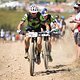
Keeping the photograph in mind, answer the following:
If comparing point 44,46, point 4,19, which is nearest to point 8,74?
point 44,46

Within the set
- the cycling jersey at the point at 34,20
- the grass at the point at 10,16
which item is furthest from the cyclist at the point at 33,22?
the grass at the point at 10,16

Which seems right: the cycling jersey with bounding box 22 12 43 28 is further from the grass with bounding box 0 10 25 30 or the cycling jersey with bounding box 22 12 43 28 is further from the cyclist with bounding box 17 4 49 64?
the grass with bounding box 0 10 25 30

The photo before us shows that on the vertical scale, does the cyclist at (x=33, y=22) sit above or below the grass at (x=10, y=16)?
above

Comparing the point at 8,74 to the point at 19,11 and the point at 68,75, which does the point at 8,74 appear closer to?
the point at 68,75

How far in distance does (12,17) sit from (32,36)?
193ft

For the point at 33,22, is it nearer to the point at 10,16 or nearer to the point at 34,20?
the point at 34,20

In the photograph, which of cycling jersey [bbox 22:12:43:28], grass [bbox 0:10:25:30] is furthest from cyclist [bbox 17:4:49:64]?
grass [bbox 0:10:25:30]

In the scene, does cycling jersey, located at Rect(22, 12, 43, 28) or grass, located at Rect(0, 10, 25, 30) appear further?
grass, located at Rect(0, 10, 25, 30)

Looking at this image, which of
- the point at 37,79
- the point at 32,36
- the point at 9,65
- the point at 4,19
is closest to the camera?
the point at 37,79

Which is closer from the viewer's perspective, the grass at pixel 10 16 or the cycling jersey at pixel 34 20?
the cycling jersey at pixel 34 20

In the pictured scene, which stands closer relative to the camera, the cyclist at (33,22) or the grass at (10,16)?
the cyclist at (33,22)

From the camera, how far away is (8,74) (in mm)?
10992

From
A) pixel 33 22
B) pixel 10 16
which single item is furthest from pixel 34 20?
pixel 10 16

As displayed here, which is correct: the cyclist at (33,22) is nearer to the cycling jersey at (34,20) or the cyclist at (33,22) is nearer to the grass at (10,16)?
the cycling jersey at (34,20)
